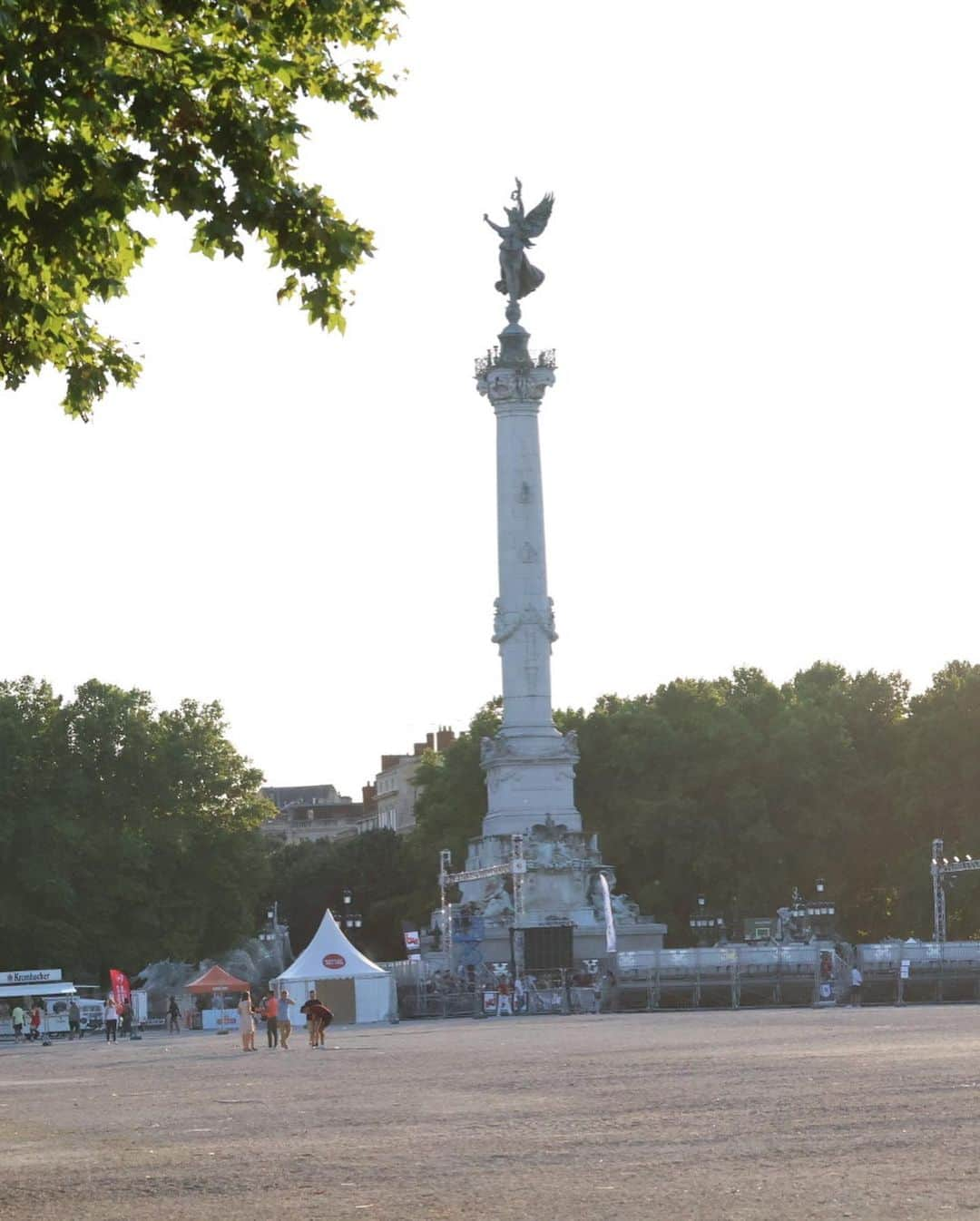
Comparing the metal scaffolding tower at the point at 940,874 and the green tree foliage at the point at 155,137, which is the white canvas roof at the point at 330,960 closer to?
the metal scaffolding tower at the point at 940,874

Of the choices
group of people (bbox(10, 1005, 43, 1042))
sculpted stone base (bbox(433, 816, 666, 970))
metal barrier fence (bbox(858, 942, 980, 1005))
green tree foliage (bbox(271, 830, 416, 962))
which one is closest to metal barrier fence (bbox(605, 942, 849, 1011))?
metal barrier fence (bbox(858, 942, 980, 1005))

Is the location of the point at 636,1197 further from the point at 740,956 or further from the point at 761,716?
the point at 761,716

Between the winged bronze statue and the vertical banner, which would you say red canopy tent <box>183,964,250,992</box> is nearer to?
the vertical banner

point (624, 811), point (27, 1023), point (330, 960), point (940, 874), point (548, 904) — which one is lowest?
point (27, 1023)

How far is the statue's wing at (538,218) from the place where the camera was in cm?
8750

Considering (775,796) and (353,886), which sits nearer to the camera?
(775,796)

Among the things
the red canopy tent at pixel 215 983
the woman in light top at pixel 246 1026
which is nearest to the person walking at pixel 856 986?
the red canopy tent at pixel 215 983

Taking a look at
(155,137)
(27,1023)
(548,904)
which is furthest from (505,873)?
(155,137)

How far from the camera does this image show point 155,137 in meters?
15.3

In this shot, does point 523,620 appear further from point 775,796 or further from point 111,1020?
point 111,1020

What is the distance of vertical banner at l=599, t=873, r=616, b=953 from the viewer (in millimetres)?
74562

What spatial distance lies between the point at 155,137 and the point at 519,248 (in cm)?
7353

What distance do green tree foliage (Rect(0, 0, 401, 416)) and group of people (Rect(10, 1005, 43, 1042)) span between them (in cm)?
5684

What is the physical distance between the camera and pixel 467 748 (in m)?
104
